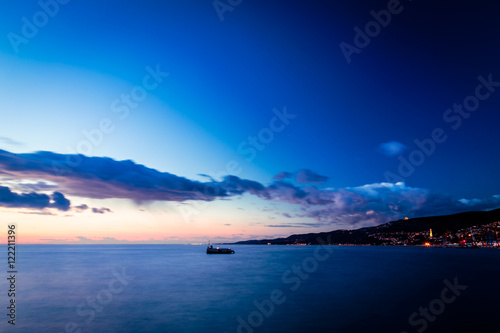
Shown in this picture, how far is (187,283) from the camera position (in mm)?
58406

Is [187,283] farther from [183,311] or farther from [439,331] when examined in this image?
[439,331]

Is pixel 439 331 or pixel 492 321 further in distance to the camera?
pixel 492 321

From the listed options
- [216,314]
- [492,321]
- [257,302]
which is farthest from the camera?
[257,302]

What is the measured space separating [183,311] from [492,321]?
107 feet

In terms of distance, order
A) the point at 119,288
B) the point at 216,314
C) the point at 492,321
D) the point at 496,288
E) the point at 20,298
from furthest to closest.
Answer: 1. the point at 119,288
2. the point at 496,288
3. the point at 20,298
4. the point at 216,314
5. the point at 492,321

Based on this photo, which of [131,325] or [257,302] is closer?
[131,325]

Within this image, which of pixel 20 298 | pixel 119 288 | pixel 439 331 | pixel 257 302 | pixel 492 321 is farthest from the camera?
pixel 119 288

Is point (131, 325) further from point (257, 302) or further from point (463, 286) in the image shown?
point (463, 286)

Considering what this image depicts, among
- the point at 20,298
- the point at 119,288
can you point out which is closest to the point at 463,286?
the point at 119,288

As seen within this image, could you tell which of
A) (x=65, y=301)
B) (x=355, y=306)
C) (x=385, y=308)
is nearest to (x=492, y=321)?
(x=385, y=308)

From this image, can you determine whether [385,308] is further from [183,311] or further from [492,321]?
[183,311]

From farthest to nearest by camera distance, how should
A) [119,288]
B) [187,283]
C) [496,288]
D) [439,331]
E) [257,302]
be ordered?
1. [187,283]
2. [119,288]
3. [496,288]
4. [257,302]
5. [439,331]

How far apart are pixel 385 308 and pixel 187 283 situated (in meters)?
37.3

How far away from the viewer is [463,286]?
4862cm
